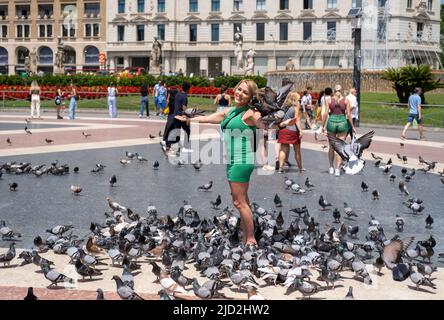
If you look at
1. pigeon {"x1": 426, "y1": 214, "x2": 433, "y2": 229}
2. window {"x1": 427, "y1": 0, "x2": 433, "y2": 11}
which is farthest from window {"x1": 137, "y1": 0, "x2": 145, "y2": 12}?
pigeon {"x1": 426, "y1": 214, "x2": 433, "y2": 229}

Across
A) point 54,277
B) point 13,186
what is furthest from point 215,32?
point 54,277

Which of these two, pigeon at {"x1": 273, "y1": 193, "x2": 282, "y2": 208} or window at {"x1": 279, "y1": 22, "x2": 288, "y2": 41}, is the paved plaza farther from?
window at {"x1": 279, "y1": 22, "x2": 288, "y2": 41}

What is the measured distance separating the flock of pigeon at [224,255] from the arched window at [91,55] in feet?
258

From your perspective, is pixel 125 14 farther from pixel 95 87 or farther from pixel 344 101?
pixel 344 101

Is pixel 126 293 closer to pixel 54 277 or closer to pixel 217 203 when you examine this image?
pixel 54 277

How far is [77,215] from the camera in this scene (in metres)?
9.19

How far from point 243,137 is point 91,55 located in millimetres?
80939

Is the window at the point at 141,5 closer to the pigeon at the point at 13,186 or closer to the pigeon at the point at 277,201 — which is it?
the pigeon at the point at 13,186

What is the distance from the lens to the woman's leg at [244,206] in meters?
7.04

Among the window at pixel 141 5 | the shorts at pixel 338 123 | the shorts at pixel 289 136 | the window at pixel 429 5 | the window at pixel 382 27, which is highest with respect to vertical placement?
the window at pixel 141 5

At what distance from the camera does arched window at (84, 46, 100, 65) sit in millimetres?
84556

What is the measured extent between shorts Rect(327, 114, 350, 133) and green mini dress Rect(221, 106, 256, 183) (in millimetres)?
6240

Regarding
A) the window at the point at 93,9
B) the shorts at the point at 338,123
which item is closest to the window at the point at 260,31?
the window at the point at 93,9
